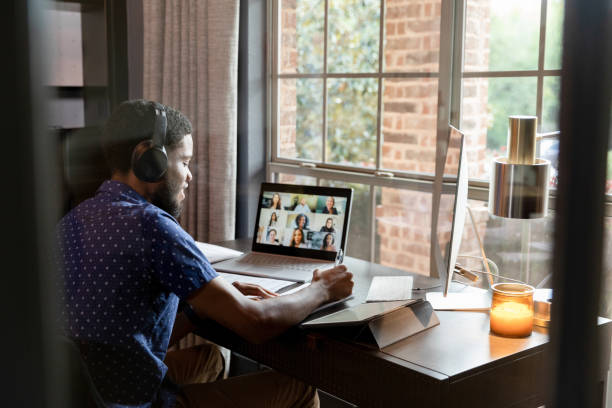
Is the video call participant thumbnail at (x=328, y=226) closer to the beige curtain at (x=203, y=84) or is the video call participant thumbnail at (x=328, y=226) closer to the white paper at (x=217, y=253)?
the white paper at (x=217, y=253)

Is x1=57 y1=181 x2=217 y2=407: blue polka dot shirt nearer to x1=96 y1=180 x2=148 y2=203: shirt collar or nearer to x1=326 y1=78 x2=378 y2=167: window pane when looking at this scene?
x1=96 y1=180 x2=148 y2=203: shirt collar

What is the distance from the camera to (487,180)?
82.4 inches

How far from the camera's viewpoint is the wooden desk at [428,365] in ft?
3.92

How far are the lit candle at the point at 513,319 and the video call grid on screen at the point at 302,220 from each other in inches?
26.5

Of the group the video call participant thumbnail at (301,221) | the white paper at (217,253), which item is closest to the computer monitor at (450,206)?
the video call participant thumbnail at (301,221)

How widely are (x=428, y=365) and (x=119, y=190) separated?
753mm

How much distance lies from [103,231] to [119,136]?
301mm

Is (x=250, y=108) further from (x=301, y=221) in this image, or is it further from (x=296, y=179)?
(x=301, y=221)

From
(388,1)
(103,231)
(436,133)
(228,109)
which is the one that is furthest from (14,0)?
(228,109)

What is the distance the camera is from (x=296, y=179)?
9.12 ft

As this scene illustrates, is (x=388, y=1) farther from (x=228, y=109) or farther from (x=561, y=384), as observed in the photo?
(x=561, y=384)

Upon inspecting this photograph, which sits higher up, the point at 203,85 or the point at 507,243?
the point at 203,85

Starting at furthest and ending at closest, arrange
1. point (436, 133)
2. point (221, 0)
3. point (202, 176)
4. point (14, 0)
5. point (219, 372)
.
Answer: point (202, 176) → point (221, 0) → point (436, 133) → point (219, 372) → point (14, 0)

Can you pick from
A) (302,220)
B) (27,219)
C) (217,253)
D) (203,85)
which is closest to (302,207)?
(302,220)
